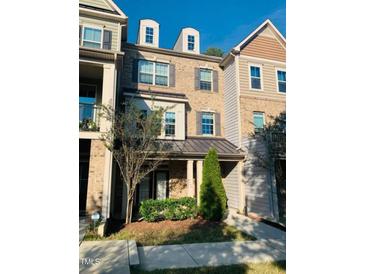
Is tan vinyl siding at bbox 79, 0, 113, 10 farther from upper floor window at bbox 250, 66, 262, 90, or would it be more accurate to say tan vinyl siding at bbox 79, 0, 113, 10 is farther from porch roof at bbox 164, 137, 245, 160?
upper floor window at bbox 250, 66, 262, 90

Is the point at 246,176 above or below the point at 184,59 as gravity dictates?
below

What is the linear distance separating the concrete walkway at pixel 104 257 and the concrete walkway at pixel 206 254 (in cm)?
38

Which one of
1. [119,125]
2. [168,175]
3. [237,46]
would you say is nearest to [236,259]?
[119,125]

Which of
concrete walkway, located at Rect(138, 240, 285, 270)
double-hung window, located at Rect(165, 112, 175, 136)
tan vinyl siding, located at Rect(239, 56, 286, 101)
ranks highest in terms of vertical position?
tan vinyl siding, located at Rect(239, 56, 286, 101)

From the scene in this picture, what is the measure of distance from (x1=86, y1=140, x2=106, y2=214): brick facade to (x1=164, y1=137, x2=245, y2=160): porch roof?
246 centimetres

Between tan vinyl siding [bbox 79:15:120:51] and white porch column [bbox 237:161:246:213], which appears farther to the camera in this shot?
white porch column [bbox 237:161:246:213]

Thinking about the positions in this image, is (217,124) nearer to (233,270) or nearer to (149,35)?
(149,35)

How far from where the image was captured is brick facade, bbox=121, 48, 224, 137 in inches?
389

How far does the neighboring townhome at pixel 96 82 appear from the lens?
21.6 ft

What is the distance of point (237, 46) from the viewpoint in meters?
9.91
